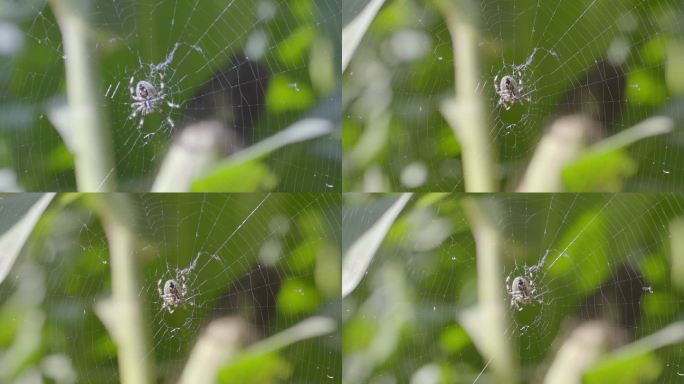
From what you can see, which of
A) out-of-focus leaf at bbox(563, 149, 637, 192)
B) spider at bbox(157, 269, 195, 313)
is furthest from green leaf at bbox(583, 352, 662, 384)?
spider at bbox(157, 269, 195, 313)

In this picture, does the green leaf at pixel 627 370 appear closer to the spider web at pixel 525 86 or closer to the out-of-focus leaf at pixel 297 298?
the spider web at pixel 525 86

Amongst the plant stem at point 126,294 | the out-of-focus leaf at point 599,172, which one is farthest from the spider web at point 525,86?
the plant stem at point 126,294

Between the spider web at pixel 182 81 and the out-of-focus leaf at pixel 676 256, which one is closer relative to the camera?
the spider web at pixel 182 81

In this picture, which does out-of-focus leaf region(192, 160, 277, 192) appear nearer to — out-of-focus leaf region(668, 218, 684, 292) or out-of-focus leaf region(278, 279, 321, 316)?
out-of-focus leaf region(278, 279, 321, 316)

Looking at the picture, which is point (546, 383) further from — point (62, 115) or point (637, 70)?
point (62, 115)

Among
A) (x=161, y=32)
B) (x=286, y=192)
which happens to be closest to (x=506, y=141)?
(x=286, y=192)

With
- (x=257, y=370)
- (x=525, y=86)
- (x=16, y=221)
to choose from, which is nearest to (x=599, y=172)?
(x=525, y=86)
